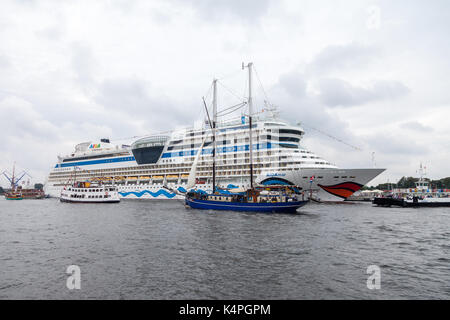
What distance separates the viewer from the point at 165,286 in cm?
1046

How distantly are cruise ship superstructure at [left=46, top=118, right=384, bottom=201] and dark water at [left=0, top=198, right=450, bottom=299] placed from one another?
22.1 meters

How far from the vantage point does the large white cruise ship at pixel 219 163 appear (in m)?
45.4

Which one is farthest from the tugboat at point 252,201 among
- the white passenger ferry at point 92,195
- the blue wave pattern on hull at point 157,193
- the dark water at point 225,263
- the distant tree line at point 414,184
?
the distant tree line at point 414,184

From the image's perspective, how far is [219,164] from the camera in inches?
2245

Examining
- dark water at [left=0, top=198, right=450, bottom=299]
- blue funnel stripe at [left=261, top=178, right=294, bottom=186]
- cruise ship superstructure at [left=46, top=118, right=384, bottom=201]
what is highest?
cruise ship superstructure at [left=46, top=118, right=384, bottom=201]

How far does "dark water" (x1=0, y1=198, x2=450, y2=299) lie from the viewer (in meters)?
10.1

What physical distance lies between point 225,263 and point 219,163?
44.0 m

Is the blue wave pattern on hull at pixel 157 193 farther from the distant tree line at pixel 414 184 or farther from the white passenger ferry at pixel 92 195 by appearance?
the distant tree line at pixel 414 184

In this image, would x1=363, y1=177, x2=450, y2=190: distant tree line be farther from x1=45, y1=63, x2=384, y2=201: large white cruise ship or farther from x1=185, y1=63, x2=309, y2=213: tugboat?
x1=185, y1=63, x2=309, y2=213: tugboat

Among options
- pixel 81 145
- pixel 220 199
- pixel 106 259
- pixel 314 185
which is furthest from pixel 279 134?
pixel 81 145

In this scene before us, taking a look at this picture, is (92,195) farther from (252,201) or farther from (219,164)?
(252,201)

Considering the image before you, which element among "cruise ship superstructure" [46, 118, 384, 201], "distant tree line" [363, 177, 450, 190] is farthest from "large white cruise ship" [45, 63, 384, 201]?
"distant tree line" [363, 177, 450, 190]

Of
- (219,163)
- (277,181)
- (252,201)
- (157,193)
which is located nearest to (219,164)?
(219,163)
